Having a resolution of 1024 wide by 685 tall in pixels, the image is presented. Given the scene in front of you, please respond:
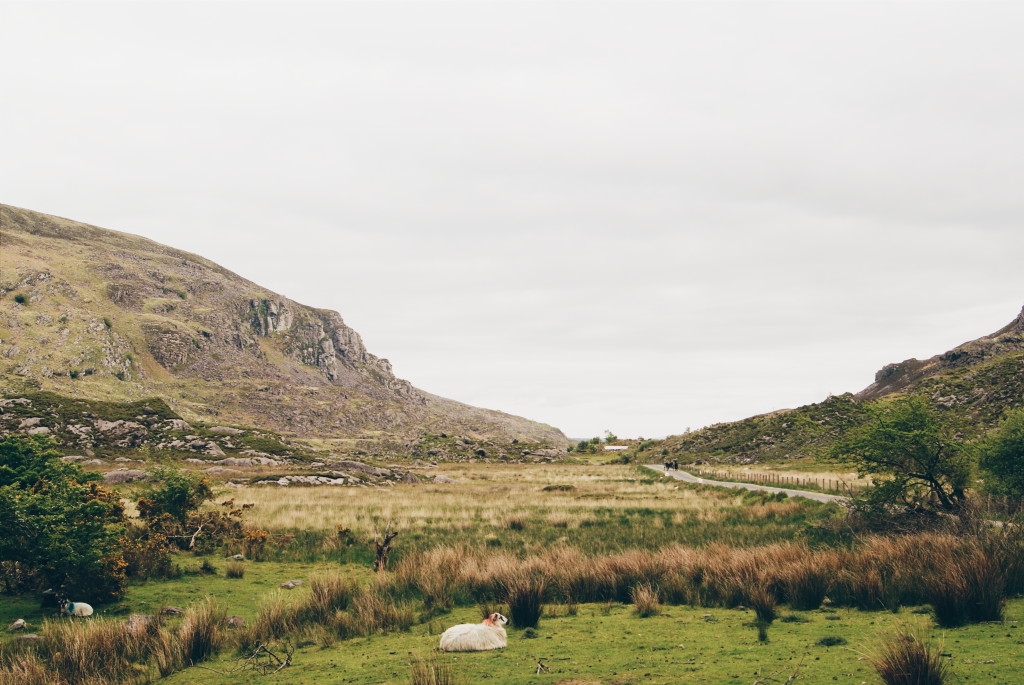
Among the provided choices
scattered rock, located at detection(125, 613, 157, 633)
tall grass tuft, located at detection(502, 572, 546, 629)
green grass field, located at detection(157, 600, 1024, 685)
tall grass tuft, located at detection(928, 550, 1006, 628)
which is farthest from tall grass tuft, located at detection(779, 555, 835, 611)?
scattered rock, located at detection(125, 613, 157, 633)

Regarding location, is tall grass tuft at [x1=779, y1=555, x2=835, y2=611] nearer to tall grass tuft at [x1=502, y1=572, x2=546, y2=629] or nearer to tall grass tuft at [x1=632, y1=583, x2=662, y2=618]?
tall grass tuft at [x1=632, y1=583, x2=662, y2=618]

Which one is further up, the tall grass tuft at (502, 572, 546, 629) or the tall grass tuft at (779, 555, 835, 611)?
the tall grass tuft at (779, 555, 835, 611)

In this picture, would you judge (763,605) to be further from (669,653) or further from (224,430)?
(224,430)

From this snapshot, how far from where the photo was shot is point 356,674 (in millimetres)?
9258

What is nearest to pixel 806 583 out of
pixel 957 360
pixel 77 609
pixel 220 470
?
pixel 77 609

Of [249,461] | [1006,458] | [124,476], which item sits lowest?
[249,461]

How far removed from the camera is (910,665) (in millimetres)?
6582

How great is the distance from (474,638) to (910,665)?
21.3 ft

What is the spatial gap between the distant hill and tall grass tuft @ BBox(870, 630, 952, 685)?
166 ft

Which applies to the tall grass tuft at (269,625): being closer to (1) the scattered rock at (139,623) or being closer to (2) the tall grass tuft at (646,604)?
(1) the scattered rock at (139,623)

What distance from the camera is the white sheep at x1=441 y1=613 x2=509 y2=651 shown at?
10.4 meters

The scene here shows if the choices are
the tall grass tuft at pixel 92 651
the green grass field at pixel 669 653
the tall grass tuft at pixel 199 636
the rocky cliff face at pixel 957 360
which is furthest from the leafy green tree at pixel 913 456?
the rocky cliff face at pixel 957 360

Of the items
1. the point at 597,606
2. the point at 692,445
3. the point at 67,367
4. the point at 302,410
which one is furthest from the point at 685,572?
the point at 302,410

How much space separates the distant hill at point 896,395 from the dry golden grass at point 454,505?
22.9 m
